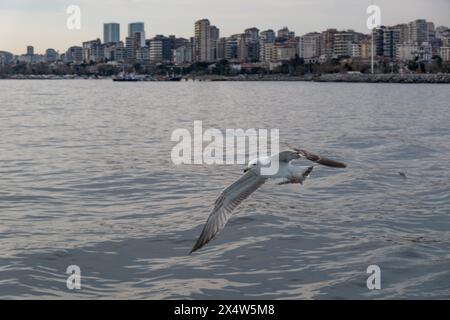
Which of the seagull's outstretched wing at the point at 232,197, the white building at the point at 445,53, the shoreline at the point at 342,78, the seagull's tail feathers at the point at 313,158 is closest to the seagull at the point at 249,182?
the seagull's outstretched wing at the point at 232,197

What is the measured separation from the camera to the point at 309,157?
5.12 metres

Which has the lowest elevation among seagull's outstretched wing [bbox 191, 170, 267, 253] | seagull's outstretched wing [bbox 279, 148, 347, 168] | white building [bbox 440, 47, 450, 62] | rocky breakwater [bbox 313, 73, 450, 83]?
seagull's outstretched wing [bbox 191, 170, 267, 253]

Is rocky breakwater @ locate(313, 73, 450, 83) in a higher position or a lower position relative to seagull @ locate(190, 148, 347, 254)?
higher

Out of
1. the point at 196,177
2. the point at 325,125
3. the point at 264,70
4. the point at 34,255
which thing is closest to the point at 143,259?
the point at 34,255

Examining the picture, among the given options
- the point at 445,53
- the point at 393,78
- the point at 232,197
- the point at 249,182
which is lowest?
the point at 232,197

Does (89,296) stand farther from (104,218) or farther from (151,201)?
(151,201)

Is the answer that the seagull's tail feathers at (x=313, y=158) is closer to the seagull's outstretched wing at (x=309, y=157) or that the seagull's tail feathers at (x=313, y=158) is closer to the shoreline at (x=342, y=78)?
the seagull's outstretched wing at (x=309, y=157)

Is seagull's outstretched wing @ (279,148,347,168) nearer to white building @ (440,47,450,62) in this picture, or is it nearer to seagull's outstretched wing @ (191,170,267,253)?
seagull's outstretched wing @ (191,170,267,253)

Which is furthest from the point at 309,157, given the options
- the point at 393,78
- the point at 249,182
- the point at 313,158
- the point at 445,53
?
the point at 445,53

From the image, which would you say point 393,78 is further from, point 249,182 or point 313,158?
point 313,158

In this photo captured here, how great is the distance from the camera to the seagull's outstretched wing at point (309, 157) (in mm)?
5156

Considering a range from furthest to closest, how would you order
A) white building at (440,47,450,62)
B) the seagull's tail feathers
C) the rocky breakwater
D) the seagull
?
white building at (440,47,450,62), the rocky breakwater, the seagull, the seagull's tail feathers

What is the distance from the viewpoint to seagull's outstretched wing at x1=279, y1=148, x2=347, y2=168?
203 inches

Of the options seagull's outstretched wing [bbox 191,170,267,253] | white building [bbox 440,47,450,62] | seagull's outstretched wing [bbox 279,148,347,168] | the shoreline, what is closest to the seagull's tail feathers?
seagull's outstretched wing [bbox 279,148,347,168]
